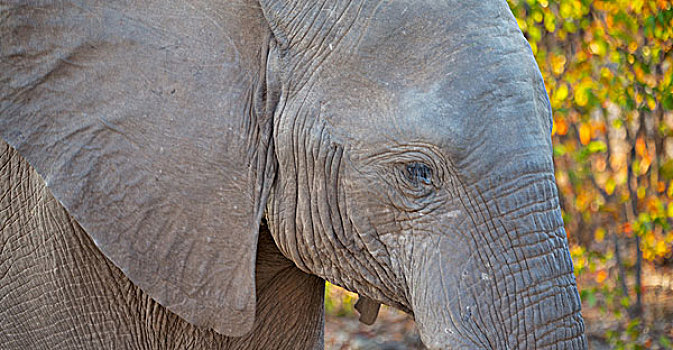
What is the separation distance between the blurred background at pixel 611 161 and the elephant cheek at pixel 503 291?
281cm

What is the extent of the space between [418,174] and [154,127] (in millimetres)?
674

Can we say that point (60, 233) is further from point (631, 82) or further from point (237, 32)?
point (631, 82)

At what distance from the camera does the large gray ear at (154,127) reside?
2322 millimetres

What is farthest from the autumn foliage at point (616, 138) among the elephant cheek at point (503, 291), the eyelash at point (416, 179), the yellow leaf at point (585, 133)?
the eyelash at point (416, 179)

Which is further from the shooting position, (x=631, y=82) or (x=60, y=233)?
(x=631, y=82)

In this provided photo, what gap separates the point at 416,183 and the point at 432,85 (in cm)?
23

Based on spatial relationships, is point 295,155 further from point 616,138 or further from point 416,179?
point 616,138

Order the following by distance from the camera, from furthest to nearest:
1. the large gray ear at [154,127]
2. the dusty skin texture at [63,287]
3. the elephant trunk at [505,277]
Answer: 1. the dusty skin texture at [63,287]
2. the large gray ear at [154,127]
3. the elephant trunk at [505,277]

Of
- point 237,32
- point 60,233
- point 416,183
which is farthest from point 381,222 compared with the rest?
point 60,233

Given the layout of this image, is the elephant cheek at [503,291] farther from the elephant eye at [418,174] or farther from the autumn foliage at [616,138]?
the autumn foliage at [616,138]

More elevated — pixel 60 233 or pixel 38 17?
pixel 38 17

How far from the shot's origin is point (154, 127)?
2326 millimetres

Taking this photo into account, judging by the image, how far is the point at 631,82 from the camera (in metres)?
5.17

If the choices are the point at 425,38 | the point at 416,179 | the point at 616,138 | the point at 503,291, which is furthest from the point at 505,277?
the point at 616,138
